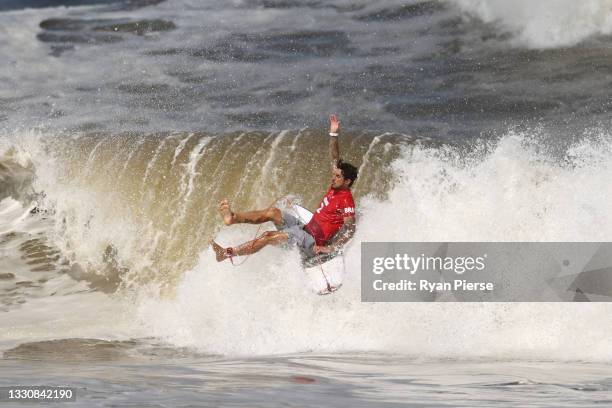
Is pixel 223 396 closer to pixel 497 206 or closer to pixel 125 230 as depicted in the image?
pixel 497 206

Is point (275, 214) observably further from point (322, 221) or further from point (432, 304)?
point (432, 304)

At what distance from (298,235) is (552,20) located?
1460 centimetres

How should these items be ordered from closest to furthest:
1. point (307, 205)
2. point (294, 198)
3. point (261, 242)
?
point (261, 242) < point (294, 198) < point (307, 205)

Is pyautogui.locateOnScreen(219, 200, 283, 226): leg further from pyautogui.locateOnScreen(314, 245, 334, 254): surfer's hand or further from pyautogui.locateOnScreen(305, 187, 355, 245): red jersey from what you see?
pyautogui.locateOnScreen(314, 245, 334, 254): surfer's hand

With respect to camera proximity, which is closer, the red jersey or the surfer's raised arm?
the surfer's raised arm

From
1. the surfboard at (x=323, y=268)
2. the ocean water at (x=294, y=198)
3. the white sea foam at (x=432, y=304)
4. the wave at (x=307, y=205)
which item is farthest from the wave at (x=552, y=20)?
the surfboard at (x=323, y=268)

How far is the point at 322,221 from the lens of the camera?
10938mm

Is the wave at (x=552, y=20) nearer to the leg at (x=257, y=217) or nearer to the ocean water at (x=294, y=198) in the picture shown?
the ocean water at (x=294, y=198)

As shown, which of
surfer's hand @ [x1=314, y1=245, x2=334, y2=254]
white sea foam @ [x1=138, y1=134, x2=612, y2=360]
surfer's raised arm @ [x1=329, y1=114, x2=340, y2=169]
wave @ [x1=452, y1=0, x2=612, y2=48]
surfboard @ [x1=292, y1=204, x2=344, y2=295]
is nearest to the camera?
surfer's raised arm @ [x1=329, y1=114, x2=340, y2=169]

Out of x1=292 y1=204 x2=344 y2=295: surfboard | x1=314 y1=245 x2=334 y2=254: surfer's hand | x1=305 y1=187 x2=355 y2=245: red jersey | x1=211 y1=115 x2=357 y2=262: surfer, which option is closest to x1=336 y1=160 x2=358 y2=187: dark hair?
x1=211 y1=115 x2=357 y2=262: surfer

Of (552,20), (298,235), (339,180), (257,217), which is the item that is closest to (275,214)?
(257,217)

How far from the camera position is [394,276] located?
1173 centimetres

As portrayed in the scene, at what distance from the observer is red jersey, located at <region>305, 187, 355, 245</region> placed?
10.8 metres

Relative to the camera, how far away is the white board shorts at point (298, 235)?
11.1 m
